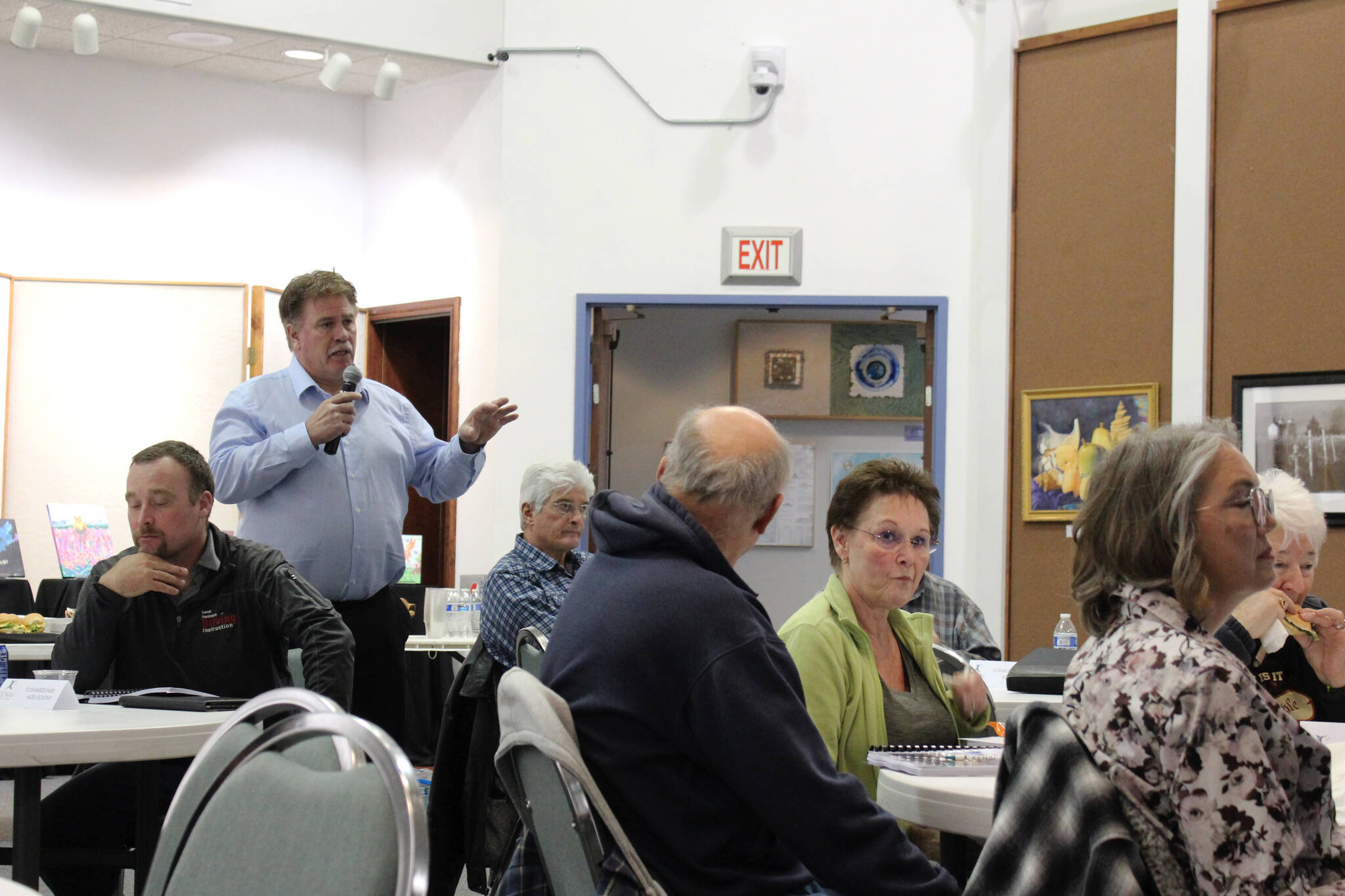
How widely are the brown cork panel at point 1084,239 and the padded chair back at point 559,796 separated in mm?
4521

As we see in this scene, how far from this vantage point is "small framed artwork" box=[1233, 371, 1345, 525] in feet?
17.5

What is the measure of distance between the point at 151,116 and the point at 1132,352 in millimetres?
5307

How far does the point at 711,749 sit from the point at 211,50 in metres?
6.13

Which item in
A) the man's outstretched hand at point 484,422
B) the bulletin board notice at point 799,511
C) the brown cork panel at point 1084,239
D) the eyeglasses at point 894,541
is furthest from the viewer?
the bulletin board notice at point 799,511

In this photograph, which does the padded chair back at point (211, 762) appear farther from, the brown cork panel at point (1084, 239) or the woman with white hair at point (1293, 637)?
the brown cork panel at point (1084, 239)

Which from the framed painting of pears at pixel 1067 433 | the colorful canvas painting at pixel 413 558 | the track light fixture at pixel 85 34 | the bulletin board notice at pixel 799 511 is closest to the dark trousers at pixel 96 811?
the colorful canvas painting at pixel 413 558

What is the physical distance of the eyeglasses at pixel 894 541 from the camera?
8.71 feet

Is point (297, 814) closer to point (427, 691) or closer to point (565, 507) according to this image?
point (565, 507)

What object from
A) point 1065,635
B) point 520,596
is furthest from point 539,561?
point 1065,635

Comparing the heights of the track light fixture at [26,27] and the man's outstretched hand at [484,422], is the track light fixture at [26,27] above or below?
above

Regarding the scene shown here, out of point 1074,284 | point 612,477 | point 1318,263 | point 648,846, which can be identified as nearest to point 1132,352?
point 1074,284

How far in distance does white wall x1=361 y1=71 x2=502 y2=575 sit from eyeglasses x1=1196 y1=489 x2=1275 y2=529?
5.10 meters

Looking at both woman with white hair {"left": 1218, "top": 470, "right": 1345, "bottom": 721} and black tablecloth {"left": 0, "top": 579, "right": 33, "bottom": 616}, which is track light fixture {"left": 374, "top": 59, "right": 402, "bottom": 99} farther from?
woman with white hair {"left": 1218, "top": 470, "right": 1345, "bottom": 721}

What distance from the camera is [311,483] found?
12.0 ft
